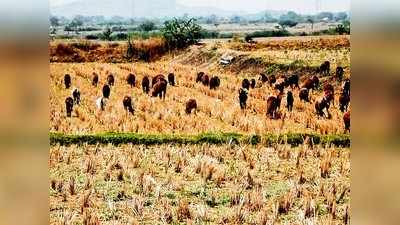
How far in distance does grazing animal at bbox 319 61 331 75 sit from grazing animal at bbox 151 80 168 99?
0.69 meters

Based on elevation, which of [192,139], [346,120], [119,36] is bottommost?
[192,139]

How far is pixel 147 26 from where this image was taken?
3.48m

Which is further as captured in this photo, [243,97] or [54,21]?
[243,97]

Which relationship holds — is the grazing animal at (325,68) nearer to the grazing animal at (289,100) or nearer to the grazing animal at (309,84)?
the grazing animal at (309,84)

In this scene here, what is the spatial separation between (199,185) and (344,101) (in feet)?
2.42

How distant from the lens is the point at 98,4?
348 centimetres

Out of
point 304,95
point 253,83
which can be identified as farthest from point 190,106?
point 304,95

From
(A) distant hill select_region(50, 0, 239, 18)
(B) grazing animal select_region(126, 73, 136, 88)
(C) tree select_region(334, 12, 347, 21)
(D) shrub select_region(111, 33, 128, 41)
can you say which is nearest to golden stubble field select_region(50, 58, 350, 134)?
(B) grazing animal select_region(126, 73, 136, 88)

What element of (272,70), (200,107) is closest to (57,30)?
(200,107)

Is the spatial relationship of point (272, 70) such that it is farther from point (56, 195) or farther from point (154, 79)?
point (56, 195)

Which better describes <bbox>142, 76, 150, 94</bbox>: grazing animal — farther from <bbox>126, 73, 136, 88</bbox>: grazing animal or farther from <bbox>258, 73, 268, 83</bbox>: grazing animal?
<bbox>258, 73, 268, 83</bbox>: grazing animal

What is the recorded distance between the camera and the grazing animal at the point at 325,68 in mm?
3482

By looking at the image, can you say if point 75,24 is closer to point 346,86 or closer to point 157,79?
point 157,79

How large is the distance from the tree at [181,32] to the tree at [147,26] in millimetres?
51
